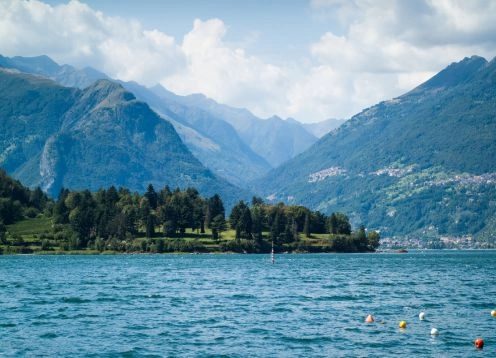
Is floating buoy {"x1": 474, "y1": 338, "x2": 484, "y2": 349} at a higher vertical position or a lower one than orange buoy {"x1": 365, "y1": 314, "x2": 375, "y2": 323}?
lower

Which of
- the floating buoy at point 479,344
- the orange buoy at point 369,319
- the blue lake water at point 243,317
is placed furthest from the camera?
the orange buoy at point 369,319

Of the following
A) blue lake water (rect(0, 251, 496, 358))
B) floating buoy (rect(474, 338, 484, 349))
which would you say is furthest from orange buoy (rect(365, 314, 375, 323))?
floating buoy (rect(474, 338, 484, 349))

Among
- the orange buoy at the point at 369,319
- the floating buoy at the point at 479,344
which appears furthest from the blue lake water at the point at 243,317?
the orange buoy at the point at 369,319

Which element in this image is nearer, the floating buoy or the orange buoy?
the floating buoy

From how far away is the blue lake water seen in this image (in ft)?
217

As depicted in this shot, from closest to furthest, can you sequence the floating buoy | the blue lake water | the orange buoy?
the blue lake water
the floating buoy
the orange buoy

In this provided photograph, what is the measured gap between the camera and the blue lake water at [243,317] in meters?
66.1

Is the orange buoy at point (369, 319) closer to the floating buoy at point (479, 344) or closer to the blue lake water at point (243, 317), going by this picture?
the blue lake water at point (243, 317)

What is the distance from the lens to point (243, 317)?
8444 cm

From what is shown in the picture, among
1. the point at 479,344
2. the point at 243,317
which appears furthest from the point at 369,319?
the point at 479,344

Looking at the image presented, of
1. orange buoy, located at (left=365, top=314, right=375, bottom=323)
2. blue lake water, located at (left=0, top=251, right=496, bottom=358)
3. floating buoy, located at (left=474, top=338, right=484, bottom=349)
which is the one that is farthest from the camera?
orange buoy, located at (left=365, top=314, right=375, bottom=323)

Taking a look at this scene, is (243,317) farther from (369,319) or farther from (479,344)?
(479,344)

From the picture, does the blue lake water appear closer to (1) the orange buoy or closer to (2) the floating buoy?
(2) the floating buoy

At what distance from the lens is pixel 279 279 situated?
5630 inches
